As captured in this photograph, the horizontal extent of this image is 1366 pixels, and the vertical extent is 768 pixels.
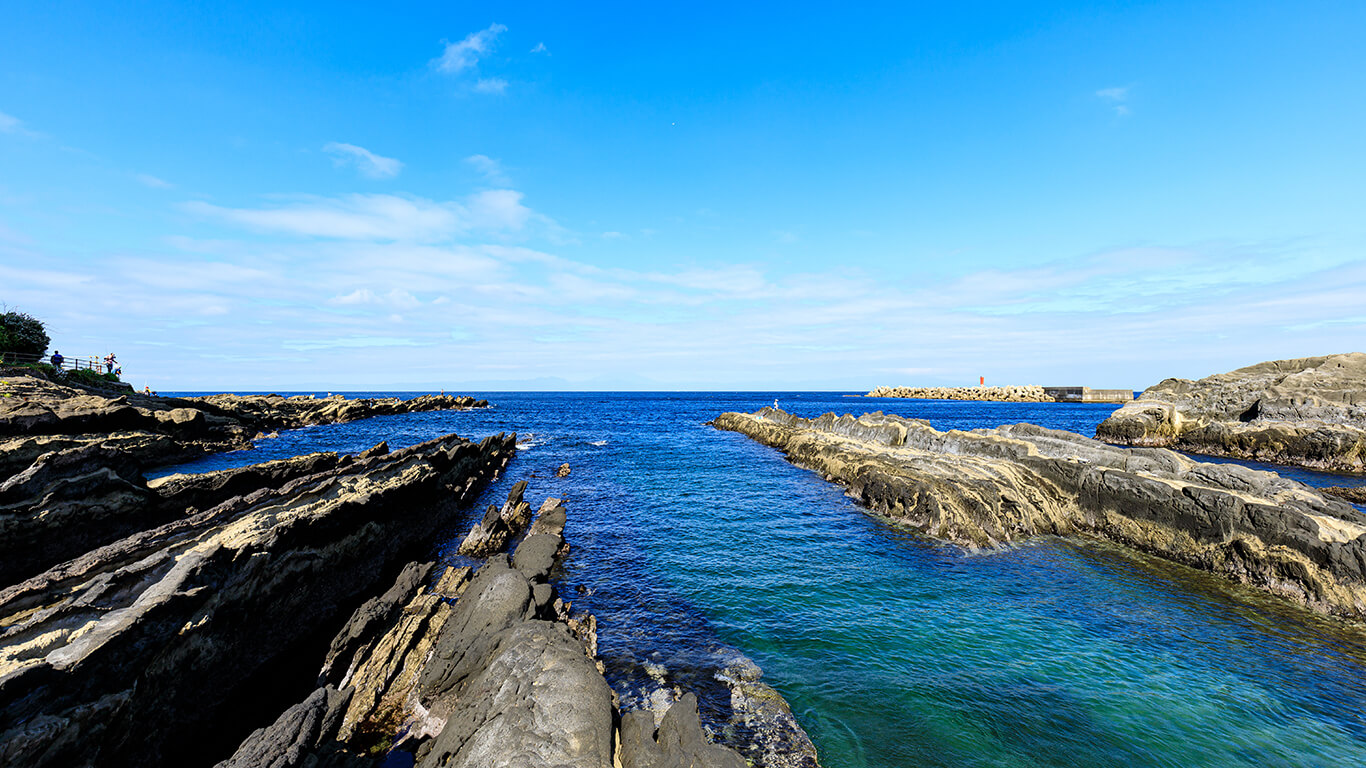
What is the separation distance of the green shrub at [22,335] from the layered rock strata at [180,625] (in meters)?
56.1

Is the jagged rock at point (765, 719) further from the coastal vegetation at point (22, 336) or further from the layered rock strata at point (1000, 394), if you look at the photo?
the layered rock strata at point (1000, 394)

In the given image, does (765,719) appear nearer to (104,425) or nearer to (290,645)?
(290,645)

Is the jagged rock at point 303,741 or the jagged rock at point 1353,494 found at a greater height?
the jagged rock at point 1353,494

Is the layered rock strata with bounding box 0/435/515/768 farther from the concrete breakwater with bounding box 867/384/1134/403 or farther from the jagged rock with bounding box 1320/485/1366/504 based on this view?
the concrete breakwater with bounding box 867/384/1134/403

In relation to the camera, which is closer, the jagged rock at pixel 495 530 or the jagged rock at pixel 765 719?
the jagged rock at pixel 765 719

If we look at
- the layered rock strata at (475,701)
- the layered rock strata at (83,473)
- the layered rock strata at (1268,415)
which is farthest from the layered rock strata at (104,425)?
the layered rock strata at (1268,415)

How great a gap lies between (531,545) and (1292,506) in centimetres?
2736

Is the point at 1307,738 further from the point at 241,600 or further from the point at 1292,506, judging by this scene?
the point at 241,600

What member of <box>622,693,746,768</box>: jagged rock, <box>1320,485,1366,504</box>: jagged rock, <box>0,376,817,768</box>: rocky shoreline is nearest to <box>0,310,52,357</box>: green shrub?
<box>0,376,817,768</box>: rocky shoreline

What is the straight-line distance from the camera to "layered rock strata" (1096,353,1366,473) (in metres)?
38.0

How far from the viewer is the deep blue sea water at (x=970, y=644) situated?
9.81 meters

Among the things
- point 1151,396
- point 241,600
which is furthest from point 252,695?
point 1151,396

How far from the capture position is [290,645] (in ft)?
41.6

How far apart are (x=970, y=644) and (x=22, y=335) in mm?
81203
